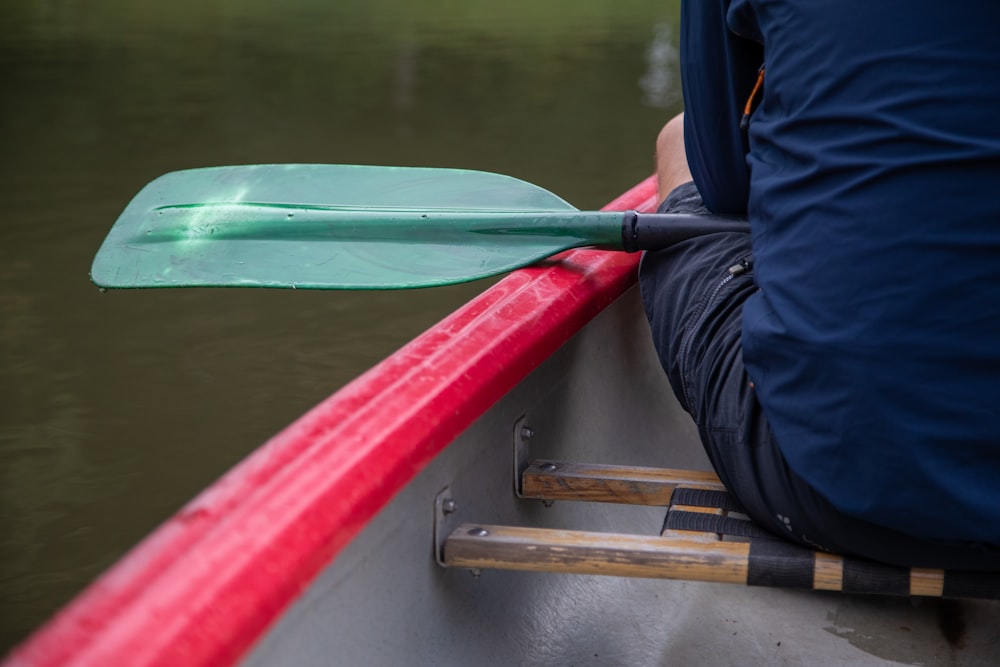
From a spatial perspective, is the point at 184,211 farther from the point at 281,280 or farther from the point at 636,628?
the point at 636,628

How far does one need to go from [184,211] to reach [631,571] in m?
1.03

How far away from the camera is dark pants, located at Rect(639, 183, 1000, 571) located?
1.06 meters

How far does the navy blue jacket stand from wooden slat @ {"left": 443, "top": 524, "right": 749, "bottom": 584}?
128mm

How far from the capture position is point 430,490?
116 cm

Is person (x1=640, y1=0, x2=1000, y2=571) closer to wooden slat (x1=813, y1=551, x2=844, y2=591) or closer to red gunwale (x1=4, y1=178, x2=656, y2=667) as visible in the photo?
wooden slat (x1=813, y1=551, x2=844, y2=591)

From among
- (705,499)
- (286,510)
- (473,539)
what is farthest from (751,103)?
(286,510)

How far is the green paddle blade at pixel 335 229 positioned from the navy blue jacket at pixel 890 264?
1.73 feet

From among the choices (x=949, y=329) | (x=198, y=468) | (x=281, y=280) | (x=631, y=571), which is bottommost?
Result: (x=198, y=468)

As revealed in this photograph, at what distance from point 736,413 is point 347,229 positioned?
73cm

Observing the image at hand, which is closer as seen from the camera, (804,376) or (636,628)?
(804,376)

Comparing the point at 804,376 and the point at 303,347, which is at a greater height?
the point at 804,376

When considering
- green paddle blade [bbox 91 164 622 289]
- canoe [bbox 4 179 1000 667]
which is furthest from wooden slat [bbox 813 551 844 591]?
green paddle blade [bbox 91 164 622 289]

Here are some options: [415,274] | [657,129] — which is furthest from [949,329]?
[657,129]

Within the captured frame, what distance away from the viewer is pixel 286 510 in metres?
0.88
